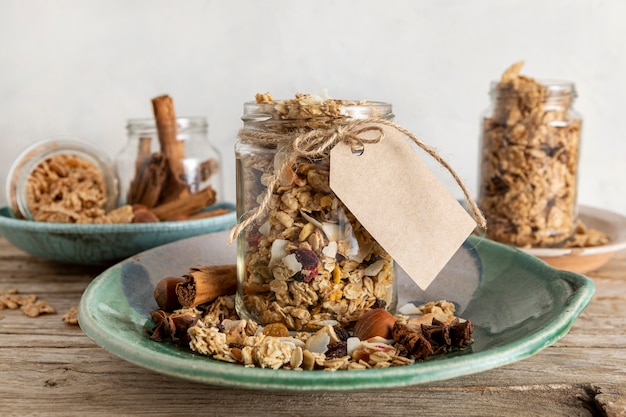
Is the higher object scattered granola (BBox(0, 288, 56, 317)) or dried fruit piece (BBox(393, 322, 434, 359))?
dried fruit piece (BBox(393, 322, 434, 359))

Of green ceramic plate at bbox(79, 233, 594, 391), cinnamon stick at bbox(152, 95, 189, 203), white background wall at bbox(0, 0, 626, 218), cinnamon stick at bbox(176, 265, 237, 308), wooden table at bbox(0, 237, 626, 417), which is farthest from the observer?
white background wall at bbox(0, 0, 626, 218)

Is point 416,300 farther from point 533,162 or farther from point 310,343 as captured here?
point 533,162

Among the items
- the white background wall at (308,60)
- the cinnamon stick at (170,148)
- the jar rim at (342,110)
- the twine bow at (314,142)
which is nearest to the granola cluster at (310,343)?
the twine bow at (314,142)

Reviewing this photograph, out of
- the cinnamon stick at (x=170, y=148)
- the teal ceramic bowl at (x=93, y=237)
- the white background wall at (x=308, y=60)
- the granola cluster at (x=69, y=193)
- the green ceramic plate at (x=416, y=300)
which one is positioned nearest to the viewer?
the green ceramic plate at (x=416, y=300)

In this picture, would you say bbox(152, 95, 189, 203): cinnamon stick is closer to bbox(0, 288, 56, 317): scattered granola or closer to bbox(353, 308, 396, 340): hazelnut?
bbox(0, 288, 56, 317): scattered granola

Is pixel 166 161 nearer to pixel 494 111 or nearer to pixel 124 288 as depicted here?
pixel 124 288

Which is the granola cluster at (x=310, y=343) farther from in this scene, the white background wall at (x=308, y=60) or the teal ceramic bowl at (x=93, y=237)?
the white background wall at (x=308, y=60)

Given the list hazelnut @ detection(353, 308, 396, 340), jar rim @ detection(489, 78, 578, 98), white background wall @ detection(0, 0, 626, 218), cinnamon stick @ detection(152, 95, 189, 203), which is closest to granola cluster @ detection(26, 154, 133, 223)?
cinnamon stick @ detection(152, 95, 189, 203)
